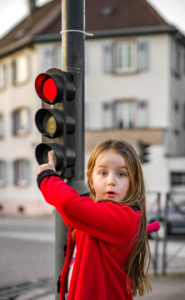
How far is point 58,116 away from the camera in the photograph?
122 inches

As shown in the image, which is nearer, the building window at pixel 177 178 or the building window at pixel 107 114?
the building window at pixel 177 178

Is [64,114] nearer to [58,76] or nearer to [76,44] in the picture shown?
[58,76]

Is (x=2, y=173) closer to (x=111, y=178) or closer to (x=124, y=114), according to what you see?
(x=124, y=114)

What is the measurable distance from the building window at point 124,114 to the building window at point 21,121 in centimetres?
535

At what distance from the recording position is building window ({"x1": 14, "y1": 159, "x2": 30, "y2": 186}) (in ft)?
86.2

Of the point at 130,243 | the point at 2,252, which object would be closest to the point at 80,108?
the point at 130,243

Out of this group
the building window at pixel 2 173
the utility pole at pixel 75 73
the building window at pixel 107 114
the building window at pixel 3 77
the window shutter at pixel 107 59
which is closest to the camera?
the utility pole at pixel 75 73

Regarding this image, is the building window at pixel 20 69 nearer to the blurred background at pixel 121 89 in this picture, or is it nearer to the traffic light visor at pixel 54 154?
the blurred background at pixel 121 89

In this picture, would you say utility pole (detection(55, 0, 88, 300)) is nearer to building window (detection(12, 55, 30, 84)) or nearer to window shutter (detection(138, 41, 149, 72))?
window shutter (detection(138, 41, 149, 72))

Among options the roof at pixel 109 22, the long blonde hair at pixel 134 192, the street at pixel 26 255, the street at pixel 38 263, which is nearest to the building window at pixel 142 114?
the roof at pixel 109 22

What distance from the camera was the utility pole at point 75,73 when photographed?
3.31 m

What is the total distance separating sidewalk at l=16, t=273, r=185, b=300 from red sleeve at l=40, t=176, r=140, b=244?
4043 mm

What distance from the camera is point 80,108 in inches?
132

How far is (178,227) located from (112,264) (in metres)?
12.0
